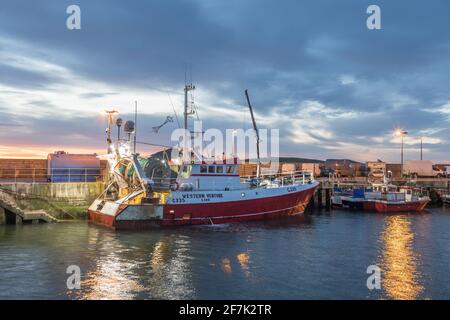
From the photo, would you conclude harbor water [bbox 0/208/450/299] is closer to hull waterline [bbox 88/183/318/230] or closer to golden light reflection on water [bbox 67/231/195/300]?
golden light reflection on water [bbox 67/231/195/300]

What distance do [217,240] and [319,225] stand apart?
449 inches

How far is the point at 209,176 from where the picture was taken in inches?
1379

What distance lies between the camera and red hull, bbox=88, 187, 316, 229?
102ft

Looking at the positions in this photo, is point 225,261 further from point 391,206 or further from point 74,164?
point 391,206

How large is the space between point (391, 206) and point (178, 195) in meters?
25.8

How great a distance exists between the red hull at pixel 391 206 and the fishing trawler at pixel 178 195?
12.7 m

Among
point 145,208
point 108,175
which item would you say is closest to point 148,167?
point 108,175

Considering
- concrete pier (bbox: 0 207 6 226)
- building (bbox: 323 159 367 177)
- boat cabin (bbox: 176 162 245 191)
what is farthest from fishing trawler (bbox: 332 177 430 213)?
building (bbox: 323 159 367 177)

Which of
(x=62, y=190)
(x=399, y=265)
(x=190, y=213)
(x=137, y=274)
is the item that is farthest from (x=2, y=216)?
(x=399, y=265)

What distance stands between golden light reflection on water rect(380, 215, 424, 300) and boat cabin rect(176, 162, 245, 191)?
489 inches

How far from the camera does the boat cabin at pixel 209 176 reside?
1363 inches

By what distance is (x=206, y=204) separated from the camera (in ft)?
109

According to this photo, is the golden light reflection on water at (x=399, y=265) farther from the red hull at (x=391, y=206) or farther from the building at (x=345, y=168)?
the building at (x=345, y=168)
